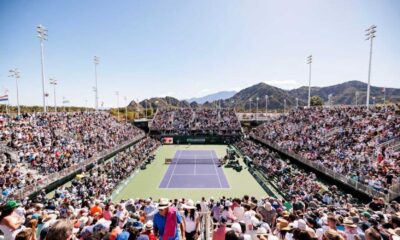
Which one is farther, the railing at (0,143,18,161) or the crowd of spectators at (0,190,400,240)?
the railing at (0,143,18,161)

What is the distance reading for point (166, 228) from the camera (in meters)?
4.14

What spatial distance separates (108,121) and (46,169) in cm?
2246

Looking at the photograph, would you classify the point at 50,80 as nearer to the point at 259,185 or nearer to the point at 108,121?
the point at 108,121

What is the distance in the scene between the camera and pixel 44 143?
22.4 meters

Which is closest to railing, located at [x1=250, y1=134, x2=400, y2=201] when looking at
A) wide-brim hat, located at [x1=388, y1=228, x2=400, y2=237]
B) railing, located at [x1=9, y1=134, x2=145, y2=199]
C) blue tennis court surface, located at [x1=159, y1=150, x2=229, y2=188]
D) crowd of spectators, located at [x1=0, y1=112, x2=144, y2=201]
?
blue tennis court surface, located at [x1=159, y1=150, x2=229, y2=188]

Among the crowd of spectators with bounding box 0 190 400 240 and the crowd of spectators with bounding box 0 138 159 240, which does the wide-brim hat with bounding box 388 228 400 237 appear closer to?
the crowd of spectators with bounding box 0 190 400 240

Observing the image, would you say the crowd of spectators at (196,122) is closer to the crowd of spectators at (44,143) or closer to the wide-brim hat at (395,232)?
the crowd of spectators at (44,143)

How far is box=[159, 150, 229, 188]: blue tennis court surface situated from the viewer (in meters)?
22.0

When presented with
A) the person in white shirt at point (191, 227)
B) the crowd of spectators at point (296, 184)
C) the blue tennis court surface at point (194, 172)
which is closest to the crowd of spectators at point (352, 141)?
the crowd of spectators at point (296, 184)

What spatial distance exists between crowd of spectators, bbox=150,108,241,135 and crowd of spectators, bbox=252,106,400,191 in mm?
14840

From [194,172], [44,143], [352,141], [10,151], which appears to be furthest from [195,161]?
[10,151]

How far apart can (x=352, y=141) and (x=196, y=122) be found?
33373 mm

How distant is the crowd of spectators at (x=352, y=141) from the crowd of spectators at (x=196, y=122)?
584 inches

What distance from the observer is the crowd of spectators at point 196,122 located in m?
47.8
